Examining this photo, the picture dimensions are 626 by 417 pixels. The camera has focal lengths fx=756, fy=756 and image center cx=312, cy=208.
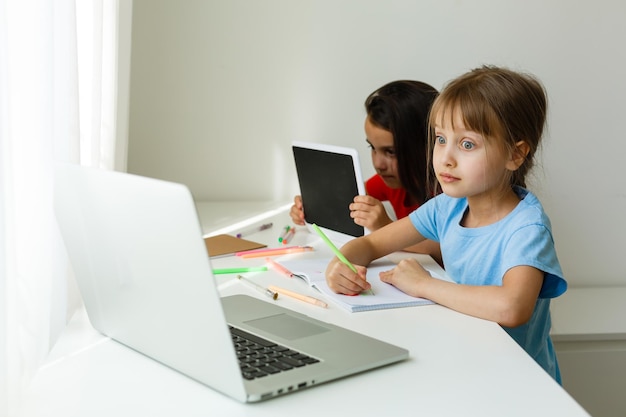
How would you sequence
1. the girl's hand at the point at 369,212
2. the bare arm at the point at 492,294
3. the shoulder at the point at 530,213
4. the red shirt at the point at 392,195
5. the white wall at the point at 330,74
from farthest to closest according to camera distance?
1. the white wall at the point at 330,74
2. the red shirt at the point at 392,195
3. the girl's hand at the point at 369,212
4. the shoulder at the point at 530,213
5. the bare arm at the point at 492,294

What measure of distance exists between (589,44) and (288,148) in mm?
906

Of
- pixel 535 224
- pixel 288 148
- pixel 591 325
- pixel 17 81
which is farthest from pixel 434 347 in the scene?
pixel 288 148

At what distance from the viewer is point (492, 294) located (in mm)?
1077

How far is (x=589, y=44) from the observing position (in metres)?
2.15

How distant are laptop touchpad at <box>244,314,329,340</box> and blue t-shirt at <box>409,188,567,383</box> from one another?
0.35 m

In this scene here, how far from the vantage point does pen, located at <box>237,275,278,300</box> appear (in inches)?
44.6

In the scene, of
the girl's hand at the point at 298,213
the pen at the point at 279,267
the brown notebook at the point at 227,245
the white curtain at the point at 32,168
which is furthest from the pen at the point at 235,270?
the girl's hand at the point at 298,213

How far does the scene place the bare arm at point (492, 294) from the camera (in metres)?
1.06

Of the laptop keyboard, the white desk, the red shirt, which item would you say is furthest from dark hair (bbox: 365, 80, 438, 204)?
the laptop keyboard

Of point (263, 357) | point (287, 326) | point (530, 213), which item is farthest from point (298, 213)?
point (263, 357)

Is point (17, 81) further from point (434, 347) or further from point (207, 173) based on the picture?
point (207, 173)

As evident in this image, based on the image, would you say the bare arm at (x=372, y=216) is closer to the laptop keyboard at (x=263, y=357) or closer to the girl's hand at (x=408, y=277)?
the girl's hand at (x=408, y=277)

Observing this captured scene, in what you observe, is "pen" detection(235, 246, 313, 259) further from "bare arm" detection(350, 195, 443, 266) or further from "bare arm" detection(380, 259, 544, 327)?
"bare arm" detection(380, 259, 544, 327)

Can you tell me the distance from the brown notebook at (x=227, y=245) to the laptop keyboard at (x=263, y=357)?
0.54m
